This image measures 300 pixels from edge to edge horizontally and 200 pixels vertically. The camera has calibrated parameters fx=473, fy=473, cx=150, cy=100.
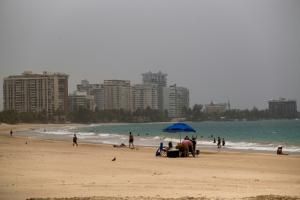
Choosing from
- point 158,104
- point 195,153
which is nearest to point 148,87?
point 158,104

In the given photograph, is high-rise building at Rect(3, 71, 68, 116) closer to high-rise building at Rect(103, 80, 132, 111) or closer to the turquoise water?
high-rise building at Rect(103, 80, 132, 111)

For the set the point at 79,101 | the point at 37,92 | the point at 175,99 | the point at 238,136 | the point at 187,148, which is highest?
the point at 175,99

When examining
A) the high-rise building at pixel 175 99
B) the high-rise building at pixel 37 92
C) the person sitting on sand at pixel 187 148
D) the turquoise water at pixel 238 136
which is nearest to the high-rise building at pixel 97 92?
the high-rise building at pixel 175 99

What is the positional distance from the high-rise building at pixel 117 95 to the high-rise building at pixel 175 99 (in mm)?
16606

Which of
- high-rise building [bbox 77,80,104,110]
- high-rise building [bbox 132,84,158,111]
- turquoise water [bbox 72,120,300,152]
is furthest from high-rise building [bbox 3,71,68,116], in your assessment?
turquoise water [bbox 72,120,300,152]

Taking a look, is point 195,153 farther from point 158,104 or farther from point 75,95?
point 158,104

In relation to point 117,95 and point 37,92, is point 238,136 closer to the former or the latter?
point 37,92

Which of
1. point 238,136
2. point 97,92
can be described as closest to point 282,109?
point 97,92

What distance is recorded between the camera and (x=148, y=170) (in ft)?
41.2

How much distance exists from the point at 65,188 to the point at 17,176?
2.11 meters

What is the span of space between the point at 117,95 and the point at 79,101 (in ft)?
77.4

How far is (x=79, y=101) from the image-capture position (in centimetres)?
15738

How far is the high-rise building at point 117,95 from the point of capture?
6909 inches

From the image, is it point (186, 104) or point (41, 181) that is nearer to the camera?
point (41, 181)
